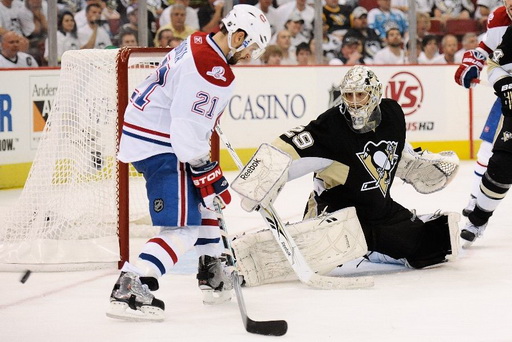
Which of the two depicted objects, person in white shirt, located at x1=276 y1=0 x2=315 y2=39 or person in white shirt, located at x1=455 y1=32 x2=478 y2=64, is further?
person in white shirt, located at x1=455 y1=32 x2=478 y2=64

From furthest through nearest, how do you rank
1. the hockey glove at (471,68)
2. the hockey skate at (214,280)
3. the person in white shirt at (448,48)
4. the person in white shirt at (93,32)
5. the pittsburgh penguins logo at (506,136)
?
the person in white shirt at (448,48) → the person in white shirt at (93,32) → the hockey glove at (471,68) → the pittsburgh penguins logo at (506,136) → the hockey skate at (214,280)

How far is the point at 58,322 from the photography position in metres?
2.92

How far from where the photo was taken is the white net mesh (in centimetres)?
395

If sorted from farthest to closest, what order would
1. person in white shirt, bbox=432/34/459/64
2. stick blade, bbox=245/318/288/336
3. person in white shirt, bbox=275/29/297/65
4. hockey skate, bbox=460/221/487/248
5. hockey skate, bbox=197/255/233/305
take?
person in white shirt, bbox=432/34/459/64, person in white shirt, bbox=275/29/297/65, hockey skate, bbox=460/221/487/248, hockey skate, bbox=197/255/233/305, stick blade, bbox=245/318/288/336

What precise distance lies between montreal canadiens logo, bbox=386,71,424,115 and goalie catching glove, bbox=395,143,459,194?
3723 millimetres

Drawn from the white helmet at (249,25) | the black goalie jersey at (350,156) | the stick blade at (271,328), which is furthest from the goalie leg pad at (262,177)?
the stick blade at (271,328)

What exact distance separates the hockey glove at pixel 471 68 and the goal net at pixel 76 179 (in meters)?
1.34

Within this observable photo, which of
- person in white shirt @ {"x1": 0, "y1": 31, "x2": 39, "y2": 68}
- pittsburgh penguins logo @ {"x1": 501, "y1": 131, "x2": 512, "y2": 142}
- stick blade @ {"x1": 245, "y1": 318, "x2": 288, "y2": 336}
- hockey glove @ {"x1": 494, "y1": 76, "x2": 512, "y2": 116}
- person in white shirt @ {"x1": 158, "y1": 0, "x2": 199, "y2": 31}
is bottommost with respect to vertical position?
stick blade @ {"x1": 245, "y1": 318, "x2": 288, "y2": 336}

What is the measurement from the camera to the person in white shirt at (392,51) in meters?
8.00

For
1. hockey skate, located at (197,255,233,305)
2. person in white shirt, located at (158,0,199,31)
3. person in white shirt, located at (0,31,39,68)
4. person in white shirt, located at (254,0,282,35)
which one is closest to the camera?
hockey skate, located at (197,255,233,305)

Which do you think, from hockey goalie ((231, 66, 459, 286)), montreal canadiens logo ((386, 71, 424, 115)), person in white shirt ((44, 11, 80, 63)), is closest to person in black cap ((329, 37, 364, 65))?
montreal canadiens logo ((386, 71, 424, 115))

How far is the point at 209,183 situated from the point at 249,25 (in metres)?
0.49

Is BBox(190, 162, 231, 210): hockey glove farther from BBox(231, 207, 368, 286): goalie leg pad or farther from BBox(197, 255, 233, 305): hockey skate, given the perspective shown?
BBox(231, 207, 368, 286): goalie leg pad

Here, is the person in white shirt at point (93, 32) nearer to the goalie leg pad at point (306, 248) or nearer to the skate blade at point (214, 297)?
the goalie leg pad at point (306, 248)
